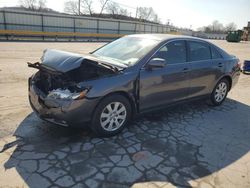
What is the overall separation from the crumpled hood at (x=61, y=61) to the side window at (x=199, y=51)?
95.6 inches

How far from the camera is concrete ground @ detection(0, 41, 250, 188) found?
9.68ft

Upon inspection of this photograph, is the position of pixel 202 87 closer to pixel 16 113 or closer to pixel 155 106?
pixel 155 106

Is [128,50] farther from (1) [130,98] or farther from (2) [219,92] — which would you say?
(2) [219,92]

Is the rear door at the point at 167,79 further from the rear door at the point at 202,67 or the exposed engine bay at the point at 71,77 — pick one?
the exposed engine bay at the point at 71,77

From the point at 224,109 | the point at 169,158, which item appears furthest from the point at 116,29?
the point at 169,158

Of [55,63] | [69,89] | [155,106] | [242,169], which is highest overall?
[55,63]

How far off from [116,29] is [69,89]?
33.0 m

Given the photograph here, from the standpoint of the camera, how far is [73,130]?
13.5 feet

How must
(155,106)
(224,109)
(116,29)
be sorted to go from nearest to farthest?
(155,106), (224,109), (116,29)

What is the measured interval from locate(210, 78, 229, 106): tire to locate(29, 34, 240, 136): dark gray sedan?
64cm

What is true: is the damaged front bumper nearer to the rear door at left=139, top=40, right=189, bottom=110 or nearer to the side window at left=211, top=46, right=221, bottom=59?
the rear door at left=139, top=40, right=189, bottom=110

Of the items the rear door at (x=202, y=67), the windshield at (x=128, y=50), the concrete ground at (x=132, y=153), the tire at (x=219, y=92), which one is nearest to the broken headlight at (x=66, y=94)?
the concrete ground at (x=132, y=153)

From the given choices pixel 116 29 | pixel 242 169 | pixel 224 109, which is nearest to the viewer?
pixel 242 169

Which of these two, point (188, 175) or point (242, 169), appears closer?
point (188, 175)
